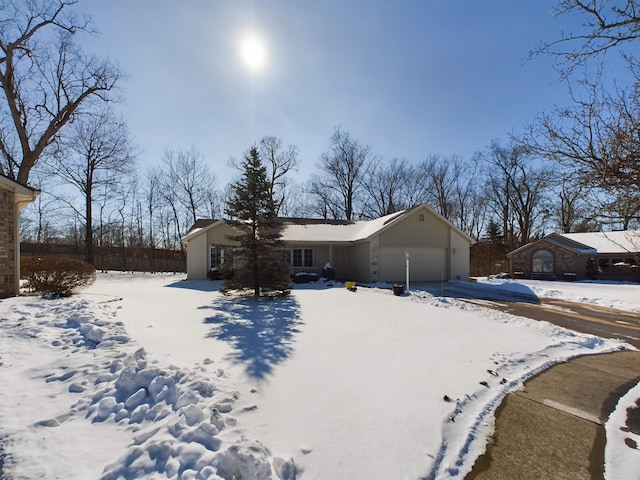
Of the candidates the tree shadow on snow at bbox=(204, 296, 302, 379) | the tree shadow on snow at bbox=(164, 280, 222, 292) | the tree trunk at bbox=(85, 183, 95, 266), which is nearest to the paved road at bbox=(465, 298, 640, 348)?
the tree shadow on snow at bbox=(204, 296, 302, 379)

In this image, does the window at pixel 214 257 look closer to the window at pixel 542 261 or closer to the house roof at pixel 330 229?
the house roof at pixel 330 229

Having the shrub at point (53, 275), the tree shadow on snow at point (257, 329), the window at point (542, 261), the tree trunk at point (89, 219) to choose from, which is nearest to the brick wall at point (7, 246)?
the shrub at point (53, 275)

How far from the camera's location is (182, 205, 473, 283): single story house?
60.8 feet

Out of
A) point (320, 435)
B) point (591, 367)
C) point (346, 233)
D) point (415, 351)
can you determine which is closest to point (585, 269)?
point (346, 233)

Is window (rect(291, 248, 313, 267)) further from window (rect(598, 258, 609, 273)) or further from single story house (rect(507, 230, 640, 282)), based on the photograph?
window (rect(598, 258, 609, 273))

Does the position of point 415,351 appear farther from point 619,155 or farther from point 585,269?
point 585,269

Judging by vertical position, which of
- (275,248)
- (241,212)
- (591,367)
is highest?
(241,212)

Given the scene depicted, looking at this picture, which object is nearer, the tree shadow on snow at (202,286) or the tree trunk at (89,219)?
the tree shadow on snow at (202,286)

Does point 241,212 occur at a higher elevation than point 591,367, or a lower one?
higher

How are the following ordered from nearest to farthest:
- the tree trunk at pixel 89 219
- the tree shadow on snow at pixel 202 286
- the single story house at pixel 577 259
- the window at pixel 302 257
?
the tree shadow on snow at pixel 202 286, the window at pixel 302 257, the single story house at pixel 577 259, the tree trunk at pixel 89 219

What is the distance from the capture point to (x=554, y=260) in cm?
2212

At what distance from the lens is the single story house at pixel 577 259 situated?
20000 mm

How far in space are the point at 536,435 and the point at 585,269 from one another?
23837 mm

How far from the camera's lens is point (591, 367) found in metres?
4.98
